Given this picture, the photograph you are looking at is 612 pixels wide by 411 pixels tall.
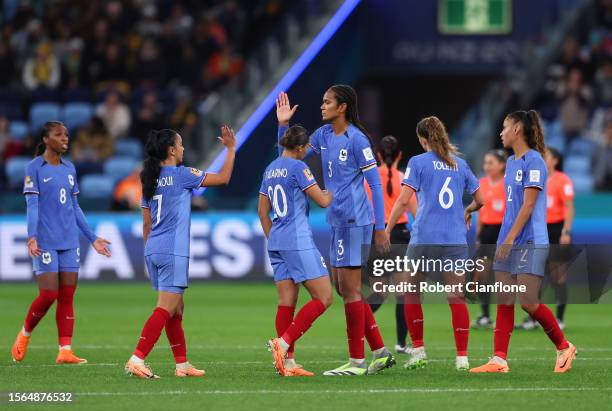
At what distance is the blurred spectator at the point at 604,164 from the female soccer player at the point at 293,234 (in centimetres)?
1321

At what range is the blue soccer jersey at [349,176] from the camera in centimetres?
1085

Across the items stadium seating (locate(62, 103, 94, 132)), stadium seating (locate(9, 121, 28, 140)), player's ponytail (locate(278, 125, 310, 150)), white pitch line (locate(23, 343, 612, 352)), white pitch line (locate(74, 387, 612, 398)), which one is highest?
stadium seating (locate(62, 103, 94, 132))

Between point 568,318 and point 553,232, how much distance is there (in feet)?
8.22

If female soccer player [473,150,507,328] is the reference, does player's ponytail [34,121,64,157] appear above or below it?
above

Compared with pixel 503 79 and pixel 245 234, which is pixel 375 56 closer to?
pixel 503 79

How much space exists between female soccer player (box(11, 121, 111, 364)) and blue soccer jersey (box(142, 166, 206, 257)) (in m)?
1.56

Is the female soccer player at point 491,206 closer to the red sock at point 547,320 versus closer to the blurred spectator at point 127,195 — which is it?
the red sock at point 547,320

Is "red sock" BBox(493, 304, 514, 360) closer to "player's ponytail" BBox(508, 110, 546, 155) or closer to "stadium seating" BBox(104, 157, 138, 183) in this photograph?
"player's ponytail" BBox(508, 110, 546, 155)

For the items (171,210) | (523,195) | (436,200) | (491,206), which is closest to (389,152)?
(436,200)

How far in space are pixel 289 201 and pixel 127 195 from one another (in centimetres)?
1301

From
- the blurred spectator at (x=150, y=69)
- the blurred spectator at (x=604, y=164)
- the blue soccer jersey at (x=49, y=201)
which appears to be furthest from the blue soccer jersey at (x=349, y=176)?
the blurred spectator at (x=150, y=69)

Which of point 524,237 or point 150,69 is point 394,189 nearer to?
point 524,237

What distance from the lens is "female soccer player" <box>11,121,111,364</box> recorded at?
40.2 feet

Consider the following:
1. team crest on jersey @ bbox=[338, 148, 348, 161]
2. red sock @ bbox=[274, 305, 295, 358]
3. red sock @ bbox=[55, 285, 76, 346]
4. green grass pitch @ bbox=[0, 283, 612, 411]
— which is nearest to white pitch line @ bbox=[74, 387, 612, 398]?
green grass pitch @ bbox=[0, 283, 612, 411]
